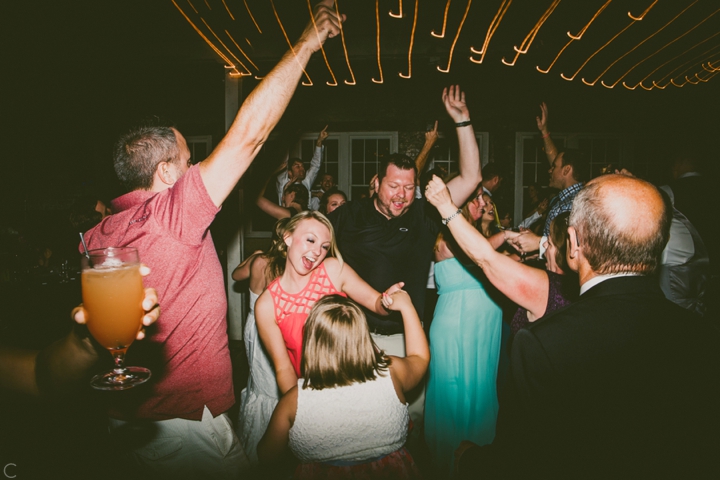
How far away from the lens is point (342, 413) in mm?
1613

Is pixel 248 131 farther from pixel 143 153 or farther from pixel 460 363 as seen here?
pixel 460 363

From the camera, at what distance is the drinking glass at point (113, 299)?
0.94 meters

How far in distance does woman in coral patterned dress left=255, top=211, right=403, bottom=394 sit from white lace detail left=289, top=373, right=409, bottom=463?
457 millimetres

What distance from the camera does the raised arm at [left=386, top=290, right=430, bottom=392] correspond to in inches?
73.9

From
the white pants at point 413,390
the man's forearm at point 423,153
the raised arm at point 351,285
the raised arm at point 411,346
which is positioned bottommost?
the white pants at point 413,390

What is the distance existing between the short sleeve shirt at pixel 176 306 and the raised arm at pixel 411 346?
81 centimetres

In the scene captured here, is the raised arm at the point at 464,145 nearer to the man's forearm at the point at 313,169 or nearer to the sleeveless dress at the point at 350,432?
the sleeveless dress at the point at 350,432

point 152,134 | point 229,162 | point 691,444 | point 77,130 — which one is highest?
point 77,130

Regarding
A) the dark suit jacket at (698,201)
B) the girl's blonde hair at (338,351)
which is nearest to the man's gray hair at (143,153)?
the girl's blonde hair at (338,351)

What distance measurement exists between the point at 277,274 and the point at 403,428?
1.38 m

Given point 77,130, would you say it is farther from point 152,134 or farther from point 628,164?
point 628,164

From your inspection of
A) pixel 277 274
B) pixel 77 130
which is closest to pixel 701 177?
pixel 277 274

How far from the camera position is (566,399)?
111cm

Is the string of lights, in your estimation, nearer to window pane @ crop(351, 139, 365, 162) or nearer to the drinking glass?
window pane @ crop(351, 139, 365, 162)
